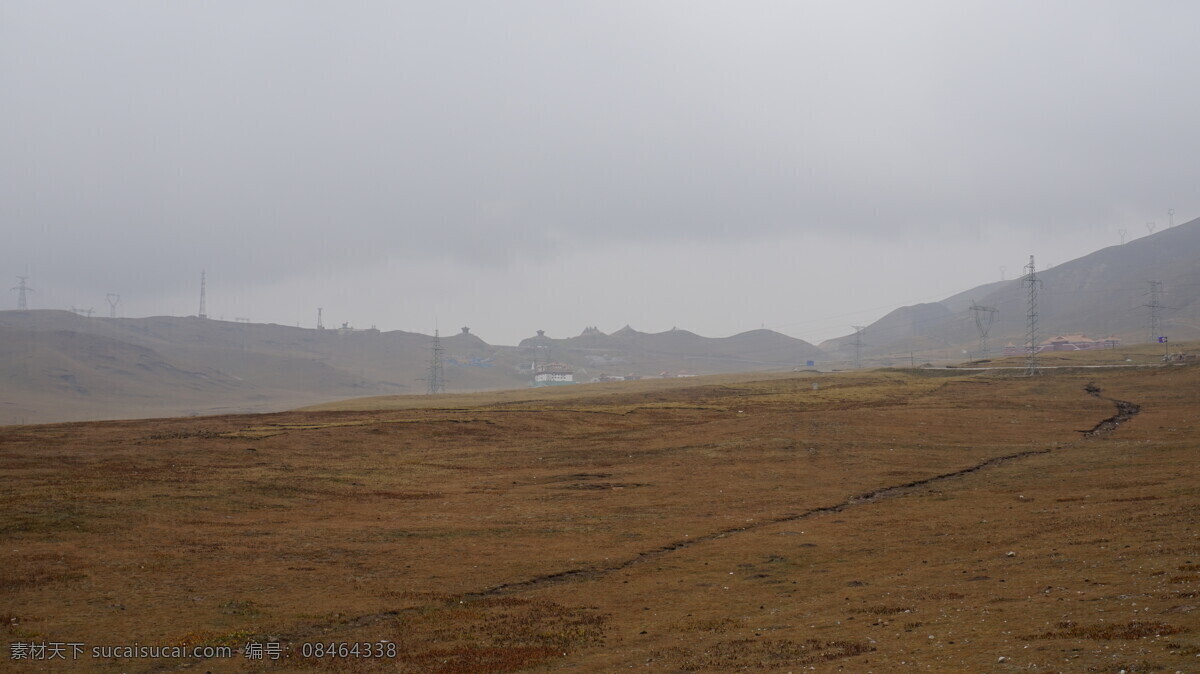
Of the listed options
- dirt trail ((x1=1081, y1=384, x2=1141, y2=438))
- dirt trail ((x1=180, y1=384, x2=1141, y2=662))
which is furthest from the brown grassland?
dirt trail ((x1=1081, y1=384, x2=1141, y2=438))

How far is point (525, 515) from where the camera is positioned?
37.0 m

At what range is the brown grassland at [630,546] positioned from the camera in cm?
1717

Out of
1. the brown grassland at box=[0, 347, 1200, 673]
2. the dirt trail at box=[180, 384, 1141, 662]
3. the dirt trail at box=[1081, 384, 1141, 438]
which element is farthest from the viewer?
the dirt trail at box=[1081, 384, 1141, 438]

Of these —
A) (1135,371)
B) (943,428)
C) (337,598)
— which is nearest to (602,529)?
(337,598)

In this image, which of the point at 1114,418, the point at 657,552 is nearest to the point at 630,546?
the point at 657,552

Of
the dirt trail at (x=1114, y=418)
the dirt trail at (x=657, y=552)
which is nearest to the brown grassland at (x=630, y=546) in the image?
the dirt trail at (x=657, y=552)

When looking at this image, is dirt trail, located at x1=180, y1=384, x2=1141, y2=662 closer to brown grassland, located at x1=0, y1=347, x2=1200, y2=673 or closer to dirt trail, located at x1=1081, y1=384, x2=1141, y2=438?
brown grassland, located at x1=0, y1=347, x2=1200, y2=673

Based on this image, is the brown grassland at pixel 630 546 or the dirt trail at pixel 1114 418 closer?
the brown grassland at pixel 630 546

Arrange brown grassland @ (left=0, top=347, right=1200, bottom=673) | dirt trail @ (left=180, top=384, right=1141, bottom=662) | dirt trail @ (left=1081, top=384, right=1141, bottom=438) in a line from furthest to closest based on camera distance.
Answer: dirt trail @ (left=1081, top=384, right=1141, bottom=438) < dirt trail @ (left=180, top=384, right=1141, bottom=662) < brown grassland @ (left=0, top=347, right=1200, bottom=673)

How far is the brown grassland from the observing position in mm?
17172

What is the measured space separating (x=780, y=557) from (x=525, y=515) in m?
13.1

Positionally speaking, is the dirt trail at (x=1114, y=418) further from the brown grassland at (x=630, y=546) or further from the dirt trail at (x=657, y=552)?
the dirt trail at (x=657, y=552)

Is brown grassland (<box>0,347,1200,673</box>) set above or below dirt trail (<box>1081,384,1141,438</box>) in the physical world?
below

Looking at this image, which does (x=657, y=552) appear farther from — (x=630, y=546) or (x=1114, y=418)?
(x=1114, y=418)
